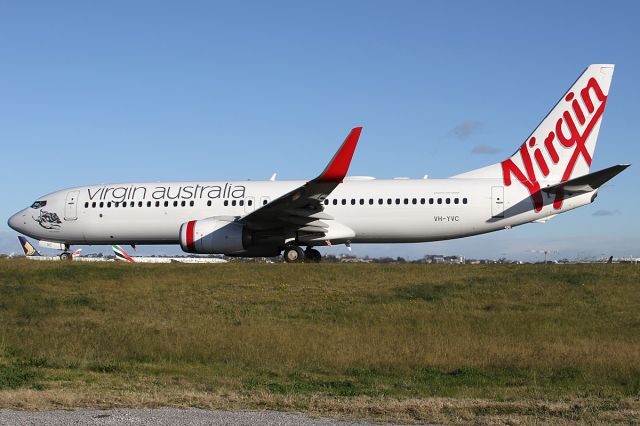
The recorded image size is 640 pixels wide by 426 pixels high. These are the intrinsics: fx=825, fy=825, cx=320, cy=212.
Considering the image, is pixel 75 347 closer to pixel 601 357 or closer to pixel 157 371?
pixel 157 371

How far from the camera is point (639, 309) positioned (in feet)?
67.7

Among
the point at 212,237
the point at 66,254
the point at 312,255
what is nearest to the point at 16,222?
the point at 66,254

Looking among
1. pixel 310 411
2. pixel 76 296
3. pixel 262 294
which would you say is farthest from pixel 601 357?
pixel 76 296

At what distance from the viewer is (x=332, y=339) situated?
715 inches

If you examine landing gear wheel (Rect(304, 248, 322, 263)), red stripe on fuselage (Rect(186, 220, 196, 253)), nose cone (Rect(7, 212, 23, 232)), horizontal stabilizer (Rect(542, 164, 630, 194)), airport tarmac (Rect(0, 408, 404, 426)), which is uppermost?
horizontal stabilizer (Rect(542, 164, 630, 194))

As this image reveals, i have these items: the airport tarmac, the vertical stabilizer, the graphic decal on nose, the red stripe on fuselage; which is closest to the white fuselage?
the graphic decal on nose

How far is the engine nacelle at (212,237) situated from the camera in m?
29.7

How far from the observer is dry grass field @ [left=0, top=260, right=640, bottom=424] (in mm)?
11258

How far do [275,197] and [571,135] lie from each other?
37.5ft

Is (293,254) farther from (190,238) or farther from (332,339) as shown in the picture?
(332,339)

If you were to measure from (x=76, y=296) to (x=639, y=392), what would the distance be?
16.0 meters

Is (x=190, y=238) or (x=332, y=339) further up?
(x=190, y=238)

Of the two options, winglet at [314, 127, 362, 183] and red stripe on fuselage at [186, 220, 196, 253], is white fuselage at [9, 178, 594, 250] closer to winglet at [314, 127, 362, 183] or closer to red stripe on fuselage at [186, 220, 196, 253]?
red stripe on fuselage at [186, 220, 196, 253]

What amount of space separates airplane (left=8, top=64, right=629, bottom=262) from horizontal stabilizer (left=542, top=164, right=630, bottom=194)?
3 cm
